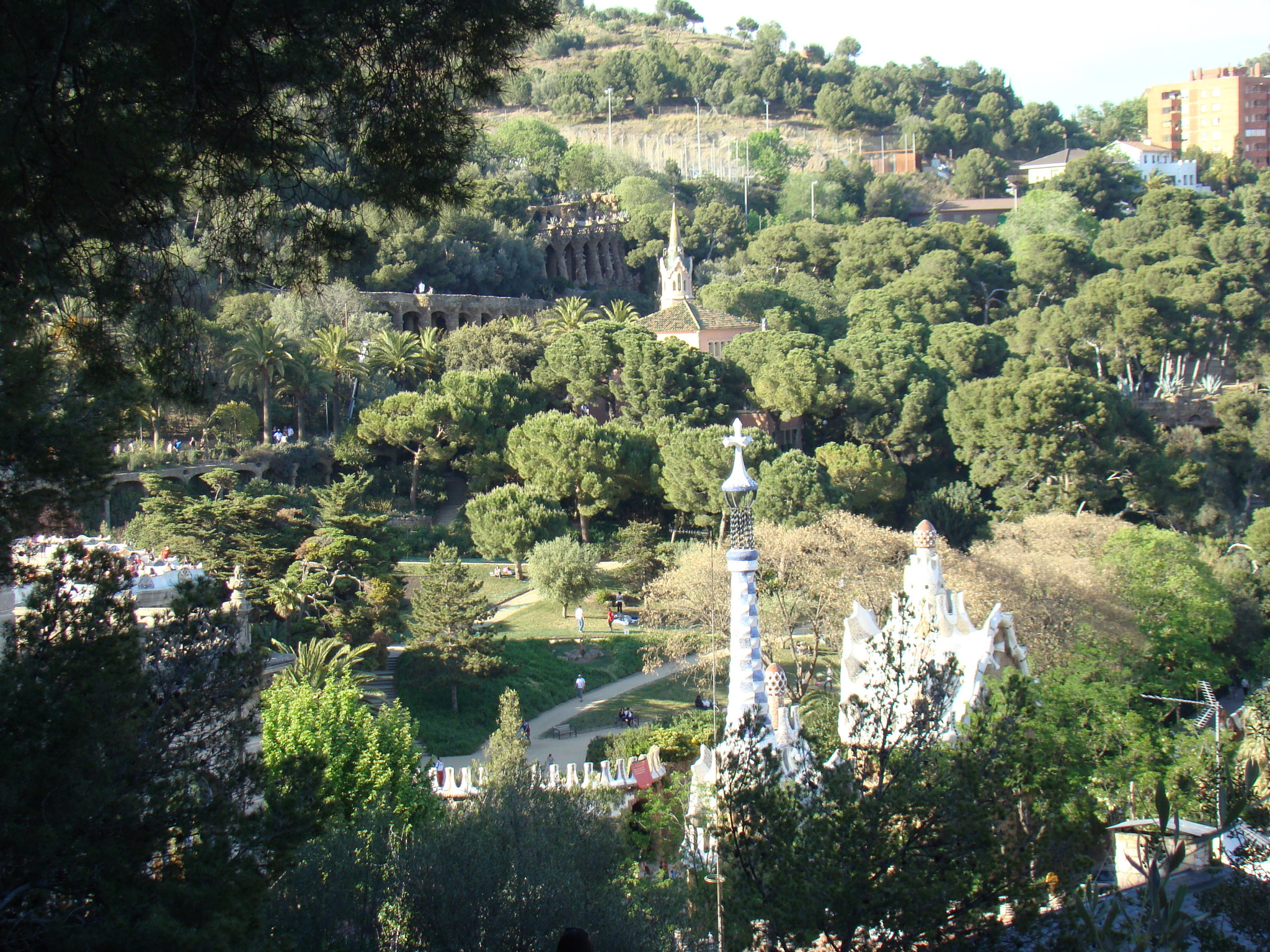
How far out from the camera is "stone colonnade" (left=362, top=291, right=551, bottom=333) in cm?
4691

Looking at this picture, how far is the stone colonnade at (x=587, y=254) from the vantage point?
5972 centimetres

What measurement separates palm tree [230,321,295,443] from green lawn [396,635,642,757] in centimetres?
1089

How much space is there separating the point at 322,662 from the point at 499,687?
14.4 ft

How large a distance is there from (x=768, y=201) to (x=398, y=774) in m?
65.5

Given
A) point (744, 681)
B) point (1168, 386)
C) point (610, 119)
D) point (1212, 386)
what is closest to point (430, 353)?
point (1168, 386)

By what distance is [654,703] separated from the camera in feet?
87.9

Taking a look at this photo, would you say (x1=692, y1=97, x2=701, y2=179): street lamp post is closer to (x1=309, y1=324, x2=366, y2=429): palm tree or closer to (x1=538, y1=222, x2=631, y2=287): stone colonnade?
(x1=538, y1=222, x2=631, y2=287): stone colonnade

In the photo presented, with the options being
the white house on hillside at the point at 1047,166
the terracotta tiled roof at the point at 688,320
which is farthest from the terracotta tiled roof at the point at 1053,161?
the terracotta tiled roof at the point at 688,320

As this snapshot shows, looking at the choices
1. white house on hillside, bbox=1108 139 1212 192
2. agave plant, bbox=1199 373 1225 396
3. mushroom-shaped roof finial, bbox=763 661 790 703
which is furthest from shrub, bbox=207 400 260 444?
white house on hillside, bbox=1108 139 1212 192

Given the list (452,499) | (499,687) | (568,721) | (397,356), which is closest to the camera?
(568,721)

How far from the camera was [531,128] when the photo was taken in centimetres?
7806

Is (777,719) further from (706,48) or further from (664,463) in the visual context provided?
(706,48)

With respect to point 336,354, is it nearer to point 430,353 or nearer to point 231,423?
point 231,423

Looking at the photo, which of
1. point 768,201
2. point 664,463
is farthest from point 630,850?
point 768,201
